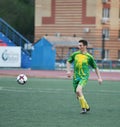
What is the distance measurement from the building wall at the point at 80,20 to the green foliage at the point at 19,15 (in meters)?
9.77

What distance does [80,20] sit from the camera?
225 feet

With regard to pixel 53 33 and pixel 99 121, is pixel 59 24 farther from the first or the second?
pixel 99 121

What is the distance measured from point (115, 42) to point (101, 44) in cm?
247

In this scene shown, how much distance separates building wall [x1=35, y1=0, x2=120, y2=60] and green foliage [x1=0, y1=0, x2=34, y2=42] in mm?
9772

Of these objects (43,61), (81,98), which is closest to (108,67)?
(43,61)

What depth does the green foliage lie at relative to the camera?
8038 centimetres

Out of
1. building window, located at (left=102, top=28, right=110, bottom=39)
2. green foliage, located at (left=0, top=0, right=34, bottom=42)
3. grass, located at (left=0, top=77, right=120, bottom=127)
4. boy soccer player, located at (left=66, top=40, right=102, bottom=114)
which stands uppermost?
green foliage, located at (left=0, top=0, right=34, bottom=42)

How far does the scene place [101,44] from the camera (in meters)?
68.6

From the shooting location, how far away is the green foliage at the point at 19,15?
8038cm

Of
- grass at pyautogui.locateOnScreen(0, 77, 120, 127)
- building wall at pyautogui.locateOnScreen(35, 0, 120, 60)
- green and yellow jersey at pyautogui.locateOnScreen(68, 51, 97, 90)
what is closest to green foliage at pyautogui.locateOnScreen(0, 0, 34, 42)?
building wall at pyautogui.locateOnScreen(35, 0, 120, 60)

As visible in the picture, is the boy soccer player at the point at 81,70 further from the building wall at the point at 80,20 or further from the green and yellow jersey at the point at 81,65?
the building wall at the point at 80,20

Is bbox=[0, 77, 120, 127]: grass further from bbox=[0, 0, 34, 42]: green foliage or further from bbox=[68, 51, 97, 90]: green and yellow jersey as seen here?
bbox=[0, 0, 34, 42]: green foliage

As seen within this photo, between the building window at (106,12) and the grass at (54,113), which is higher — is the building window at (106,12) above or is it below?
above

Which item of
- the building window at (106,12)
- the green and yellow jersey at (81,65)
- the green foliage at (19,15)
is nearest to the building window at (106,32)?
the building window at (106,12)
